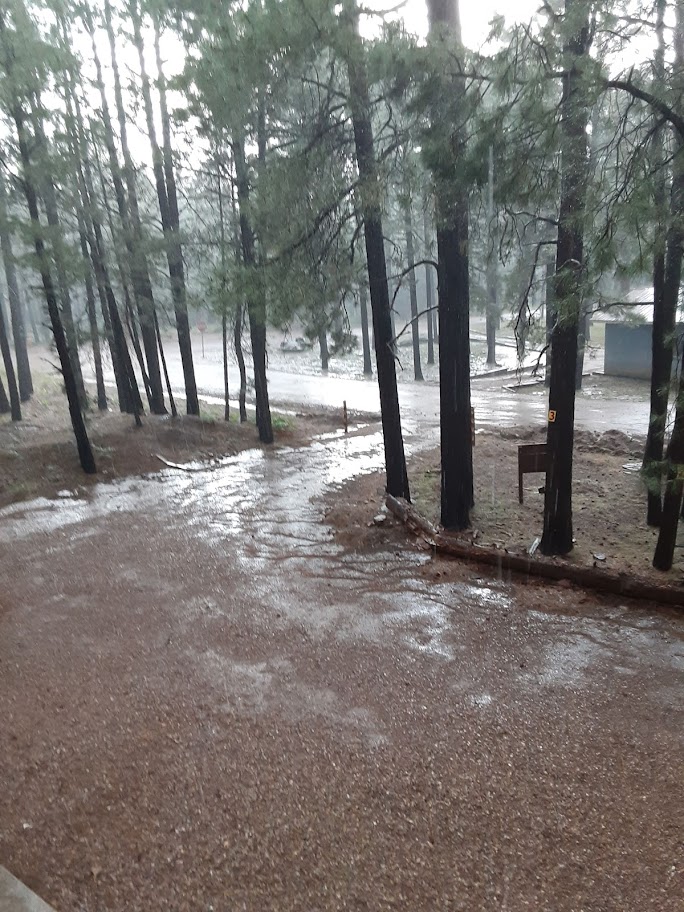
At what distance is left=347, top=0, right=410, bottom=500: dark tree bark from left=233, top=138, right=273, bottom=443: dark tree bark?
185 centimetres

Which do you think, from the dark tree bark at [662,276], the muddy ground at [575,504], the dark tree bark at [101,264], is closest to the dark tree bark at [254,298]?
the dark tree bark at [101,264]

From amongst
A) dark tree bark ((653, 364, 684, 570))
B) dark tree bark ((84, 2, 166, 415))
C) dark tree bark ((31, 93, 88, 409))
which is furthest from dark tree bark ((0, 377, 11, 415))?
dark tree bark ((653, 364, 684, 570))

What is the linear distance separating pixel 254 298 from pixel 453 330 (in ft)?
10.3

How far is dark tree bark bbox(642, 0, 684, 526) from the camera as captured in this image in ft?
18.1

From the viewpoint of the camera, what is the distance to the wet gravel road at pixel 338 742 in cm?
342

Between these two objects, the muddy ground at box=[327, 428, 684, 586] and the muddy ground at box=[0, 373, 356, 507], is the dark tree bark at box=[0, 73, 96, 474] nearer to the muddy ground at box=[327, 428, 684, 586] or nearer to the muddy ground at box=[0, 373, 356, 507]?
the muddy ground at box=[0, 373, 356, 507]

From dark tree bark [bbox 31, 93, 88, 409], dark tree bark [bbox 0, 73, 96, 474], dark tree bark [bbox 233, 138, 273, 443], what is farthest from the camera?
dark tree bark [bbox 31, 93, 88, 409]

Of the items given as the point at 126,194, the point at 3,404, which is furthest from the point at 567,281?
the point at 3,404

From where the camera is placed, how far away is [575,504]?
10.6m

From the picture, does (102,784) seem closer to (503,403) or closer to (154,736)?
(154,736)

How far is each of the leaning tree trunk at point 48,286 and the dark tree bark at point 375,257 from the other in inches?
265

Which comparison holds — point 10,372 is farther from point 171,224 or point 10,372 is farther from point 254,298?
point 254,298

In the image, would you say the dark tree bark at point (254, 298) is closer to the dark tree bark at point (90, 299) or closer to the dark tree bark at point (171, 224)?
the dark tree bark at point (171, 224)

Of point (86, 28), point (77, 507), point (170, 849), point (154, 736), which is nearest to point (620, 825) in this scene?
point (170, 849)
